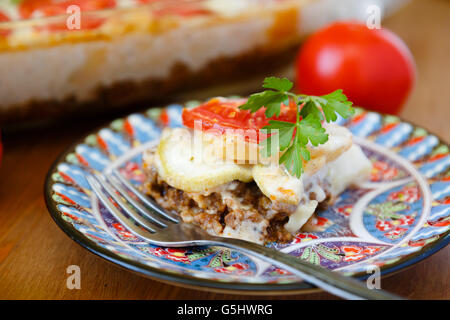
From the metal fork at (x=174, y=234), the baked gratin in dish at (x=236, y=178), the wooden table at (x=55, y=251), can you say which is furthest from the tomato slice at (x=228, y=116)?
the wooden table at (x=55, y=251)

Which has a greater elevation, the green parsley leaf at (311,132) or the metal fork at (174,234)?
the green parsley leaf at (311,132)

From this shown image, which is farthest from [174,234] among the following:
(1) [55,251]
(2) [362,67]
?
(2) [362,67]

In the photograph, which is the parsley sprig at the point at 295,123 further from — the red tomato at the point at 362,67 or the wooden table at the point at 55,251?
the red tomato at the point at 362,67

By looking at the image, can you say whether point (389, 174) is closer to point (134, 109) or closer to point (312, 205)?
point (312, 205)

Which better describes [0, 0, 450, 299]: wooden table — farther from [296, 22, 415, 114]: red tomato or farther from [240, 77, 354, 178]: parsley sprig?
[240, 77, 354, 178]: parsley sprig
